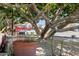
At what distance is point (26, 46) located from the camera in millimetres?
2322

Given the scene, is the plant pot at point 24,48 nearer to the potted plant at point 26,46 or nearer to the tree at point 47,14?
the potted plant at point 26,46

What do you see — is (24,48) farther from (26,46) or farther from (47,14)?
(47,14)

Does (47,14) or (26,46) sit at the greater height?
(47,14)

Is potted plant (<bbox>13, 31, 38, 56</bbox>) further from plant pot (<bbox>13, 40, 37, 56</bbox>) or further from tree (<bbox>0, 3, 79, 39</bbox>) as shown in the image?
tree (<bbox>0, 3, 79, 39</bbox>)

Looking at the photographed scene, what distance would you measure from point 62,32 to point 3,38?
2.12 ft

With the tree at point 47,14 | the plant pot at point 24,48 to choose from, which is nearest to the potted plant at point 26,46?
the plant pot at point 24,48

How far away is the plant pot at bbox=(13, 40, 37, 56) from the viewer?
232 centimetres

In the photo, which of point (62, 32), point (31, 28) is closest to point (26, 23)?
point (31, 28)

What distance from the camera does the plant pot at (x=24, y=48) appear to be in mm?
2318

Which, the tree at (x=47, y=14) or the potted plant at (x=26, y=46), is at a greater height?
the tree at (x=47, y=14)

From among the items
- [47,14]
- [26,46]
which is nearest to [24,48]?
[26,46]

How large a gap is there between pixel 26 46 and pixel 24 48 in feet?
0.11

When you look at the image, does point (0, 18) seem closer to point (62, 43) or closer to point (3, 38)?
point (3, 38)

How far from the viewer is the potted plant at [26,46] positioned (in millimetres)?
2320
